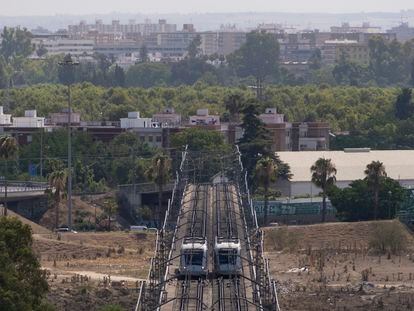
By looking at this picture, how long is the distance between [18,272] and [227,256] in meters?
6.46

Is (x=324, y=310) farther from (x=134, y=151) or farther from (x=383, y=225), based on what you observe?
(x=134, y=151)

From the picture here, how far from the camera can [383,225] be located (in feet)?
255

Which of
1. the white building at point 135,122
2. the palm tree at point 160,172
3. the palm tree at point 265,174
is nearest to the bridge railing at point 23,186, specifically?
the palm tree at point 160,172

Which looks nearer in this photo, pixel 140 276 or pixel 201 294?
pixel 201 294

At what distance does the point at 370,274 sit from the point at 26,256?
21.5 meters

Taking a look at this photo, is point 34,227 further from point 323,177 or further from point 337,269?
point 337,269

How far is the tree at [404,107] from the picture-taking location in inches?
5143

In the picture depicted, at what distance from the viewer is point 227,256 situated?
52.2 meters

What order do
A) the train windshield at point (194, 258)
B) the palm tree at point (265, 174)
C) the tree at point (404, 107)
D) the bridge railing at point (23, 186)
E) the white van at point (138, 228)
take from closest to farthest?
the train windshield at point (194, 258)
the white van at point (138, 228)
the palm tree at point (265, 174)
the bridge railing at point (23, 186)
the tree at point (404, 107)

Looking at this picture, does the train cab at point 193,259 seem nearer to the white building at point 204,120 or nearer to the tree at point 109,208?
the tree at point 109,208

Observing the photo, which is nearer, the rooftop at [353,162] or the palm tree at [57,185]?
the palm tree at [57,185]

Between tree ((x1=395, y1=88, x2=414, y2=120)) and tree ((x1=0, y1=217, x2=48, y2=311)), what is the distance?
268ft

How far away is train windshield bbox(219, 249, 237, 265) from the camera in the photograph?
51681mm

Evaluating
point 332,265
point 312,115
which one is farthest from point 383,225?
point 312,115
